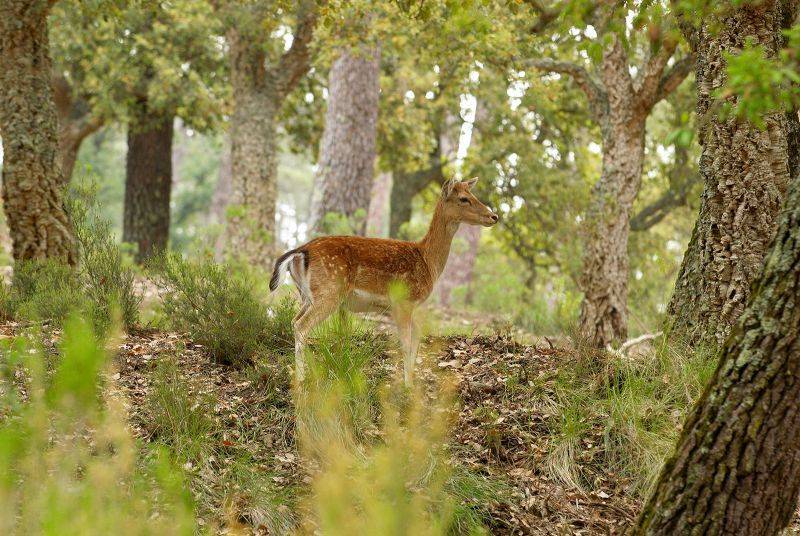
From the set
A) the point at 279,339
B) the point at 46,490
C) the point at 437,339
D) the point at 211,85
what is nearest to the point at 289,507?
the point at 46,490

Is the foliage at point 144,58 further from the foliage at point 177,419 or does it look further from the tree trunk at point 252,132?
the foliage at point 177,419

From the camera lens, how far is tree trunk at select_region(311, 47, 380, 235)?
1337 cm

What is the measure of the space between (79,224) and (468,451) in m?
4.30

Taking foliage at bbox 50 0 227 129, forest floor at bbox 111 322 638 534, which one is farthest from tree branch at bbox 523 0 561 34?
foliage at bbox 50 0 227 129

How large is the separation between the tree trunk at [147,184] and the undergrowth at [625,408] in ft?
40.7

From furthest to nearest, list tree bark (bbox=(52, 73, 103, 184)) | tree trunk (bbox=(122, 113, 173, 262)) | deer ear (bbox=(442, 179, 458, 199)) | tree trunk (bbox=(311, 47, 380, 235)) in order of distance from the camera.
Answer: tree bark (bbox=(52, 73, 103, 184)) < tree trunk (bbox=(122, 113, 173, 262)) < tree trunk (bbox=(311, 47, 380, 235)) < deer ear (bbox=(442, 179, 458, 199))

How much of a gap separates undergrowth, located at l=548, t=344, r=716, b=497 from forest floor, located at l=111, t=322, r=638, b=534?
3.2 inches

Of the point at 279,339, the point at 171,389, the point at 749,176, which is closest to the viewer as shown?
the point at 171,389

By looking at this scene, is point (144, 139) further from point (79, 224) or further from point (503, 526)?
point (503, 526)

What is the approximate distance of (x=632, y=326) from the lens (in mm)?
11719

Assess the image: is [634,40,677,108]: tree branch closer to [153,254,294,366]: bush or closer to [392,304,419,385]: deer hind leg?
[392,304,419,385]: deer hind leg

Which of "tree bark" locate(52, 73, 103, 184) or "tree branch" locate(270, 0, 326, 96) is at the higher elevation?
"tree branch" locate(270, 0, 326, 96)

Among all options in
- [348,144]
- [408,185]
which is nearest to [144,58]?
[348,144]

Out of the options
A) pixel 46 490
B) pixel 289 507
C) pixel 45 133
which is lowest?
pixel 289 507
